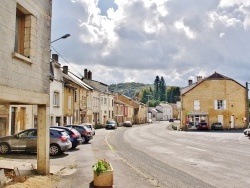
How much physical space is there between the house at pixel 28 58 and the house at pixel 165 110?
150 m

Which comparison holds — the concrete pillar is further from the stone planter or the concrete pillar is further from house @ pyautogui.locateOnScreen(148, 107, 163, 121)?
house @ pyautogui.locateOnScreen(148, 107, 163, 121)

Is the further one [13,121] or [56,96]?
[56,96]

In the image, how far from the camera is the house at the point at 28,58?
10.7m

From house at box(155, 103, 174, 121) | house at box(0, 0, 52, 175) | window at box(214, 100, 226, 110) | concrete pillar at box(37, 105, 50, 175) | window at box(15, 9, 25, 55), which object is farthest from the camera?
house at box(155, 103, 174, 121)

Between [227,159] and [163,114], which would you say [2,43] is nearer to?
[227,159]

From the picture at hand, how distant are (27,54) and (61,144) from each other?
9.13 m

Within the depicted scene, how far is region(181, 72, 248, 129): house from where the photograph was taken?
211 feet

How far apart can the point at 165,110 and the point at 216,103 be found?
326 ft

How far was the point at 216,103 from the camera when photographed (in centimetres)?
6488

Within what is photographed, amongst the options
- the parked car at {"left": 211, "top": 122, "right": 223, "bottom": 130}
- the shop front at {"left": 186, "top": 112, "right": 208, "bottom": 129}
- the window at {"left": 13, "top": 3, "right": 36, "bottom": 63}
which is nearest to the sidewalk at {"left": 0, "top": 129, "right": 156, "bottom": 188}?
the window at {"left": 13, "top": 3, "right": 36, "bottom": 63}

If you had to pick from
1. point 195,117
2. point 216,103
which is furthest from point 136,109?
point 216,103

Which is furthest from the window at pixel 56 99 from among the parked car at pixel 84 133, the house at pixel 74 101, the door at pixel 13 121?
the parked car at pixel 84 133

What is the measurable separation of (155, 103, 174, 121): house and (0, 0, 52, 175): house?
14970 centimetres

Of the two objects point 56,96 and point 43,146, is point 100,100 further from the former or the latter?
point 43,146
